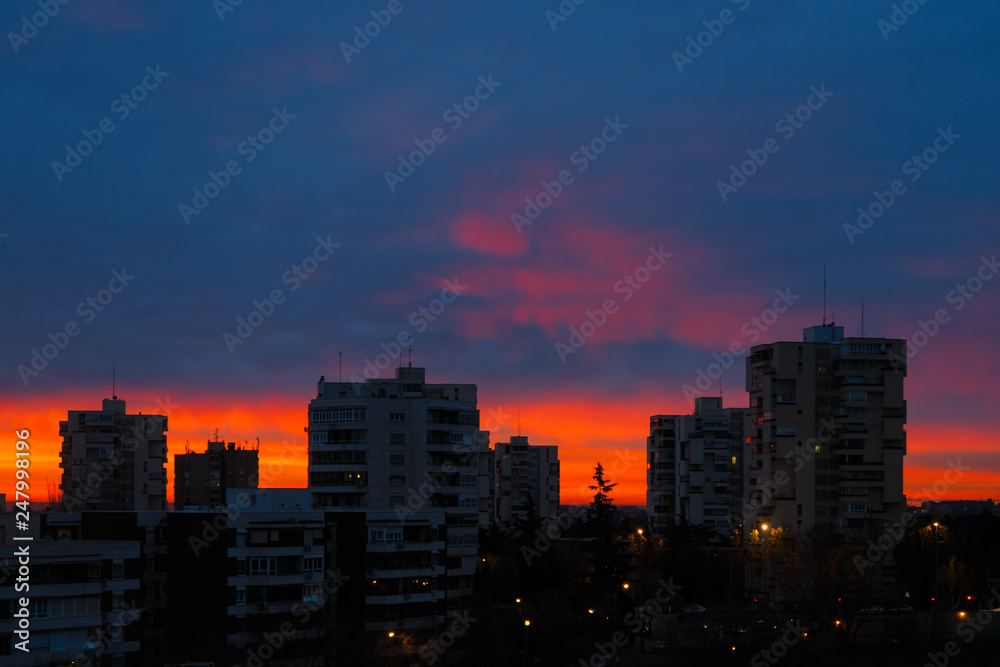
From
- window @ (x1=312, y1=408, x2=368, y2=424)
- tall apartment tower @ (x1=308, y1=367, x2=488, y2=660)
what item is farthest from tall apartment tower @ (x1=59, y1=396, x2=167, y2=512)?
window @ (x1=312, y1=408, x2=368, y2=424)

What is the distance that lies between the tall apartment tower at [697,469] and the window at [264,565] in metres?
78.7

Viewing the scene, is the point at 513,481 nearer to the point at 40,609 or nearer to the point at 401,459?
the point at 401,459

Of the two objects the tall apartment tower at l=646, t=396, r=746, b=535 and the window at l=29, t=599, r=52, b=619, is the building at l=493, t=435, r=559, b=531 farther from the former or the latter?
the window at l=29, t=599, r=52, b=619

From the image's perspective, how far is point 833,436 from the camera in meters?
92.4

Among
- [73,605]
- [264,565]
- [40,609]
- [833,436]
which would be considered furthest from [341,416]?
[833,436]

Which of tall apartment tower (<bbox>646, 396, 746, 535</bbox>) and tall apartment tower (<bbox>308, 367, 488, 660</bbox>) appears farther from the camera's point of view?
tall apartment tower (<bbox>646, 396, 746, 535</bbox>)

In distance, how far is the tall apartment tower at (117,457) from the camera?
132 meters

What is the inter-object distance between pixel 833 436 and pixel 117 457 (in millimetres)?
85926

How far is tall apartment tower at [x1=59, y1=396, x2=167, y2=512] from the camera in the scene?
132 m

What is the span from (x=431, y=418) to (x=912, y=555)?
39.3 meters

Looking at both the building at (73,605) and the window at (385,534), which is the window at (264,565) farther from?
the building at (73,605)

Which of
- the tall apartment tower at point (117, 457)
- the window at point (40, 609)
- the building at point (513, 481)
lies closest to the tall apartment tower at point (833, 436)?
the window at point (40, 609)

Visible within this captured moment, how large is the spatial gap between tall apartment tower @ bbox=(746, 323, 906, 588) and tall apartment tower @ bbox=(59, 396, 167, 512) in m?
76.1

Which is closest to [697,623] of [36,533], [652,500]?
[36,533]
